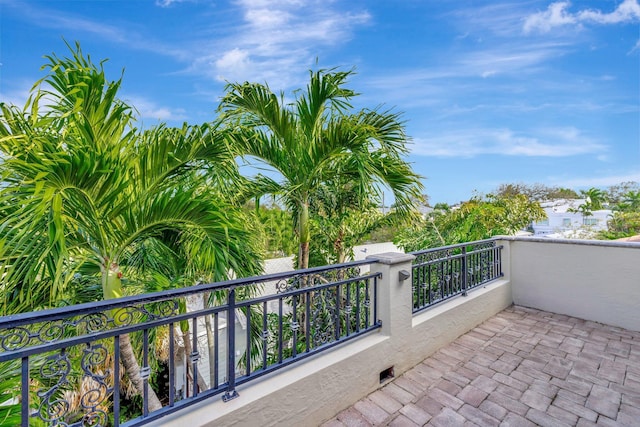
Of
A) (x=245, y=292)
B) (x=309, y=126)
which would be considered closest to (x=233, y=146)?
(x=309, y=126)

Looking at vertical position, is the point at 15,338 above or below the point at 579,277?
A: above

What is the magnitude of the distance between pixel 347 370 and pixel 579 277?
13.6 feet

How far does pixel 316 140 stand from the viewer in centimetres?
388

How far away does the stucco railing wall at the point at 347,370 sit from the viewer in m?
1.88

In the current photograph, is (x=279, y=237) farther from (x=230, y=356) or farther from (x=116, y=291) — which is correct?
(x=230, y=356)

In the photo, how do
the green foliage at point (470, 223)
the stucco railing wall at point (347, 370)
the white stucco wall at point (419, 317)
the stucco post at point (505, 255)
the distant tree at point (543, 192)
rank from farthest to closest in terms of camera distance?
the distant tree at point (543, 192) → the green foliage at point (470, 223) → the stucco post at point (505, 255) → the white stucco wall at point (419, 317) → the stucco railing wall at point (347, 370)

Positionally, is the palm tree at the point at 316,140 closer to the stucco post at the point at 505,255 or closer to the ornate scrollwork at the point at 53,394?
the stucco post at the point at 505,255

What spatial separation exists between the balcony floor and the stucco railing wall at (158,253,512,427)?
155 millimetres

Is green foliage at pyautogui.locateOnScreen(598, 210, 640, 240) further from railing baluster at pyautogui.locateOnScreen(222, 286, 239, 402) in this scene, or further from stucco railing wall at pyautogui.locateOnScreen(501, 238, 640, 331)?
railing baluster at pyautogui.locateOnScreen(222, 286, 239, 402)

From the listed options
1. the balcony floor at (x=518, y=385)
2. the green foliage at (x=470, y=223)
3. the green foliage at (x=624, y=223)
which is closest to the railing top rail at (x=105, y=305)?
the balcony floor at (x=518, y=385)

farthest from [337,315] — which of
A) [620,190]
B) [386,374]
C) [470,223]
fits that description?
[620,190]

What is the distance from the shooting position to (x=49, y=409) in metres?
1.41

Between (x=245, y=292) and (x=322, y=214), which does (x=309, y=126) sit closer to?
(x=322, y=214)

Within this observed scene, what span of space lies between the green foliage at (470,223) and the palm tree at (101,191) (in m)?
3.97
